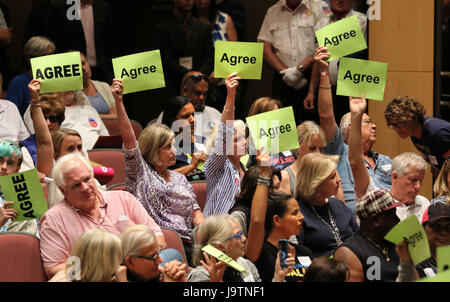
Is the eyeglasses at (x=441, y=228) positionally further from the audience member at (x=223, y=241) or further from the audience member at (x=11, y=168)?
the audience member at (x=11, y=168)

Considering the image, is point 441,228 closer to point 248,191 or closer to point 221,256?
point 248,191

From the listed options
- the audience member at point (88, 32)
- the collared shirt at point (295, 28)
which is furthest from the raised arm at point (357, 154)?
the audience member at point (88, 32)

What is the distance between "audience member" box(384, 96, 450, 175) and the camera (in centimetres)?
457

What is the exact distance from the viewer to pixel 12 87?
18.2ft

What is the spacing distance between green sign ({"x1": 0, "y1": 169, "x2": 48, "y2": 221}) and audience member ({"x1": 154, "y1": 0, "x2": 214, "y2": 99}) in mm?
3092

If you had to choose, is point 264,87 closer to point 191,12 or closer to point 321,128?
point 191,12

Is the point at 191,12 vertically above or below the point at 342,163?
above

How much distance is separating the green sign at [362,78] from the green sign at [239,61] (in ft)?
1.78

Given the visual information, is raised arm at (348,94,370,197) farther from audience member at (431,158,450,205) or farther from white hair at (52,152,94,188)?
white hair at (52,152,94,188)

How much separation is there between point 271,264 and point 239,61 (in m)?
1.36

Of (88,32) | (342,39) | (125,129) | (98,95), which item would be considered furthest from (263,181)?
(88,32)

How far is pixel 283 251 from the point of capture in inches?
130
